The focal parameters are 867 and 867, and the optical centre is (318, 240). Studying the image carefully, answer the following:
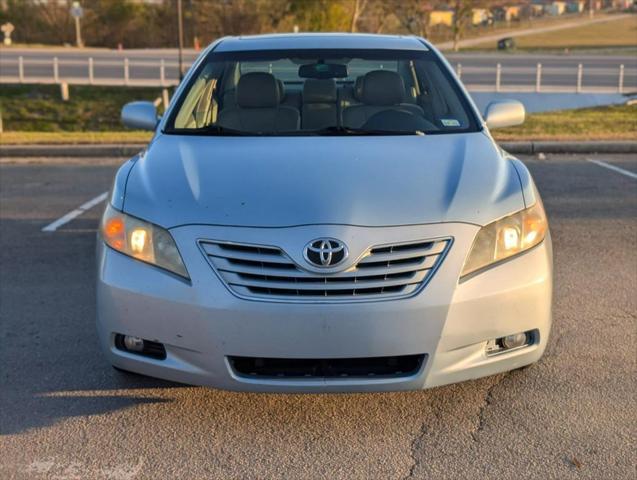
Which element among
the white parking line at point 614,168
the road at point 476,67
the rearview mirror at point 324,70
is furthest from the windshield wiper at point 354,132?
the road at point 476,67

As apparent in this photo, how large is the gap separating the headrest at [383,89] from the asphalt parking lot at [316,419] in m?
1.62

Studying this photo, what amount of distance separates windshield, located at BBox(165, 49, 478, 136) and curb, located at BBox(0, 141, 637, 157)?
6518mm

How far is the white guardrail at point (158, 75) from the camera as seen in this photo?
25.9 m

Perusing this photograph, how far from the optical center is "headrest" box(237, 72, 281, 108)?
5062 mm

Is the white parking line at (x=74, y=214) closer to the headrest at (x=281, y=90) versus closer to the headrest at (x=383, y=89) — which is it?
the headrest at (x=281, y=90)

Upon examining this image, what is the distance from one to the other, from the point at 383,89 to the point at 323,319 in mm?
2224

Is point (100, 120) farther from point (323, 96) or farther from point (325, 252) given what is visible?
point (325, 252)

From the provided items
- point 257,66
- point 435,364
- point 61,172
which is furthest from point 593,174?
point 435,364

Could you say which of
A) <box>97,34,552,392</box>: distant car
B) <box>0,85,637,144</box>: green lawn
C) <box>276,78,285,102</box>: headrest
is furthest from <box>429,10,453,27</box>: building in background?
<box>97,34,552,392</box>: distant car

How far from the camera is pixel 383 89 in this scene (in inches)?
201

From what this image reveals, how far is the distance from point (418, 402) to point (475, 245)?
826 mm

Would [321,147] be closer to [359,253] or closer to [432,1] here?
[359,253]

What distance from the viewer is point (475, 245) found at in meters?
3.48

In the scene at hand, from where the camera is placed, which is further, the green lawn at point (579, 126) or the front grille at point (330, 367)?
the green lawn at point (579, 126)
